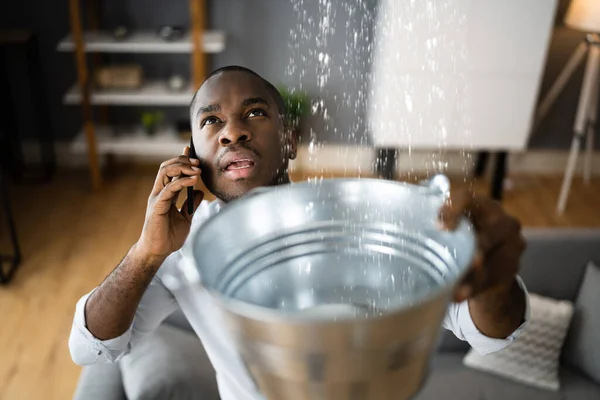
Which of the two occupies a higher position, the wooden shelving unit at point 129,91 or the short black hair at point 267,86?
the short black hair at point 267,86

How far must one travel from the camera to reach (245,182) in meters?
0.32

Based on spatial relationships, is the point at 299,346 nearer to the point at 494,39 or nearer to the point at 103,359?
the point at 103,359

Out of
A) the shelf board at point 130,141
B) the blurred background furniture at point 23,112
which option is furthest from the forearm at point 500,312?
the blurred background furniture at point 23,112

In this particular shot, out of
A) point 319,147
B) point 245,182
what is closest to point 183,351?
point 319,147

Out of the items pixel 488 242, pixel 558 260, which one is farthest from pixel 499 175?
pixel 488 242

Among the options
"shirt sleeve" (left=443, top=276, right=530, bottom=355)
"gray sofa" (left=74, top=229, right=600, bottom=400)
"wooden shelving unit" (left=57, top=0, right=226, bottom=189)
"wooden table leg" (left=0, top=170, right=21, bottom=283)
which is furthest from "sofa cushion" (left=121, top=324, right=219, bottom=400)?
"wooden shelving unit" (left=57, top=0, right=226, bottom=189)

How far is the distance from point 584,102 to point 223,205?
1.75 m

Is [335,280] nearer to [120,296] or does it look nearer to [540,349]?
[120,296]

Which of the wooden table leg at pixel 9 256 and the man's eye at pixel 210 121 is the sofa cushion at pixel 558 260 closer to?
the man's eye at pixel 210 121

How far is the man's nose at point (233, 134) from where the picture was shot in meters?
0.31

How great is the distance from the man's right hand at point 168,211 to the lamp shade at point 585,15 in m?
1.58

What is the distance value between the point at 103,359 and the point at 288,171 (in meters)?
0.23

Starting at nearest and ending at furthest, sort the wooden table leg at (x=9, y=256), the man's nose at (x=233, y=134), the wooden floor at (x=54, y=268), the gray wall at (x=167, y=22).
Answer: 1. the man's nose at (x=233, y=134)
2. the wooden floor at (x=54, y=268)
3. the wooden table leg at (x=9, y=256)
4. the gray wall at (x=167, y=22)

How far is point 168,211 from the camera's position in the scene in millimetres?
331
